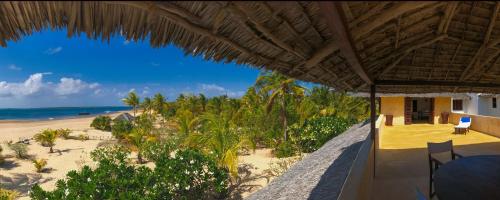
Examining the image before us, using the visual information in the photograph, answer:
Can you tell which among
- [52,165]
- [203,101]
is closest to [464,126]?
[52,165]

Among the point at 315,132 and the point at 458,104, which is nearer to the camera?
the point at 315,132

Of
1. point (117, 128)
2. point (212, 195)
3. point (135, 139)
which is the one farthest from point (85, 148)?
point (212, 195)

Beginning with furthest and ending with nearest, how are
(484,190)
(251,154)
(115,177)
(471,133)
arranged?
(251,154) → (471,133) → (115,177) → (484,190)

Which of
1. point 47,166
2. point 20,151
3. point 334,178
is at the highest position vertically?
point 334,178

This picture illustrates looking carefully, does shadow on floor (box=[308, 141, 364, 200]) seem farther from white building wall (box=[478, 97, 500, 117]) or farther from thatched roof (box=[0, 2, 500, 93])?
white building wall (box=[478, 97, 500, 117])

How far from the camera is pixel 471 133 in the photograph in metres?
12.0

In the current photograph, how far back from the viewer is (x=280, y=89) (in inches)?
690

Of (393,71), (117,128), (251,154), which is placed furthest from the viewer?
(117,128)

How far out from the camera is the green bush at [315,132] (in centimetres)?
1512

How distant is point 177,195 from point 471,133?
11.8 m

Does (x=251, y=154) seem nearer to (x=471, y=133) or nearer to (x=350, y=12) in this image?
(x=471, y=133)

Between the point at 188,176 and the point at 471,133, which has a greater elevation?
the point at 471,133

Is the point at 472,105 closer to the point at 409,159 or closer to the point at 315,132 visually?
the point at 315,132

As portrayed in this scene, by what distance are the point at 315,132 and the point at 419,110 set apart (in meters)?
9.47
